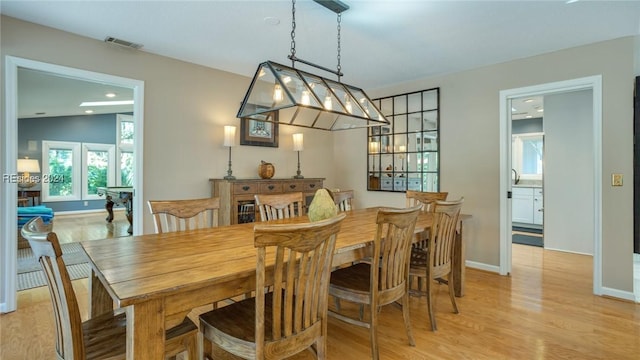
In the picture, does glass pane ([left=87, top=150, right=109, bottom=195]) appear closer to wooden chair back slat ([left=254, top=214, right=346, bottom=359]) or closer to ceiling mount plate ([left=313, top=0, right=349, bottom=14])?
ceiling mount plate ([left=313, top=0, right=349, bottom=14])

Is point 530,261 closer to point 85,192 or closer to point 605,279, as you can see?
point 605,279

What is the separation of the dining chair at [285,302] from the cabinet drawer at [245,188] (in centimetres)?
228

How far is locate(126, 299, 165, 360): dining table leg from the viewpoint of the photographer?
1.11 meters

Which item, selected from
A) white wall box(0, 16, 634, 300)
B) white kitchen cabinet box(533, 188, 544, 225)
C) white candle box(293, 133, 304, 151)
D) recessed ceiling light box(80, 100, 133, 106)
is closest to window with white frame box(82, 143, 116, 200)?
recessed ceiling light box(80, 100, 133, 106)

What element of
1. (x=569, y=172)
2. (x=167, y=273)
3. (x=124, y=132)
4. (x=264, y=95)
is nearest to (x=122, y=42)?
(x=264, y=95)

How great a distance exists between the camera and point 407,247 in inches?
85.1

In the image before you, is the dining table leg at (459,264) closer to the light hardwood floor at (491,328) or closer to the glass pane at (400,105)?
the light hardwood floor at (491,328)

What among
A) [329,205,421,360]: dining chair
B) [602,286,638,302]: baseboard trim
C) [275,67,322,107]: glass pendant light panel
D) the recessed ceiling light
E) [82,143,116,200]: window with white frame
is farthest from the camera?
[82,143,116,200]: window with white frame

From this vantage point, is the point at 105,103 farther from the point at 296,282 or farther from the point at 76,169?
the point at 296,282

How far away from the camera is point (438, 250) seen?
2.54 meters

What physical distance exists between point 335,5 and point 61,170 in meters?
9.30

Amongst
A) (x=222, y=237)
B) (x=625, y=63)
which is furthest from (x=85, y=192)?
(x=625, y=63)

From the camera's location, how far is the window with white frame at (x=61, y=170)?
823 cm

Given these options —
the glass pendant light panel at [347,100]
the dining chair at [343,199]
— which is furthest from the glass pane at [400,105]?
the glass pendant light panel at [347,100]
